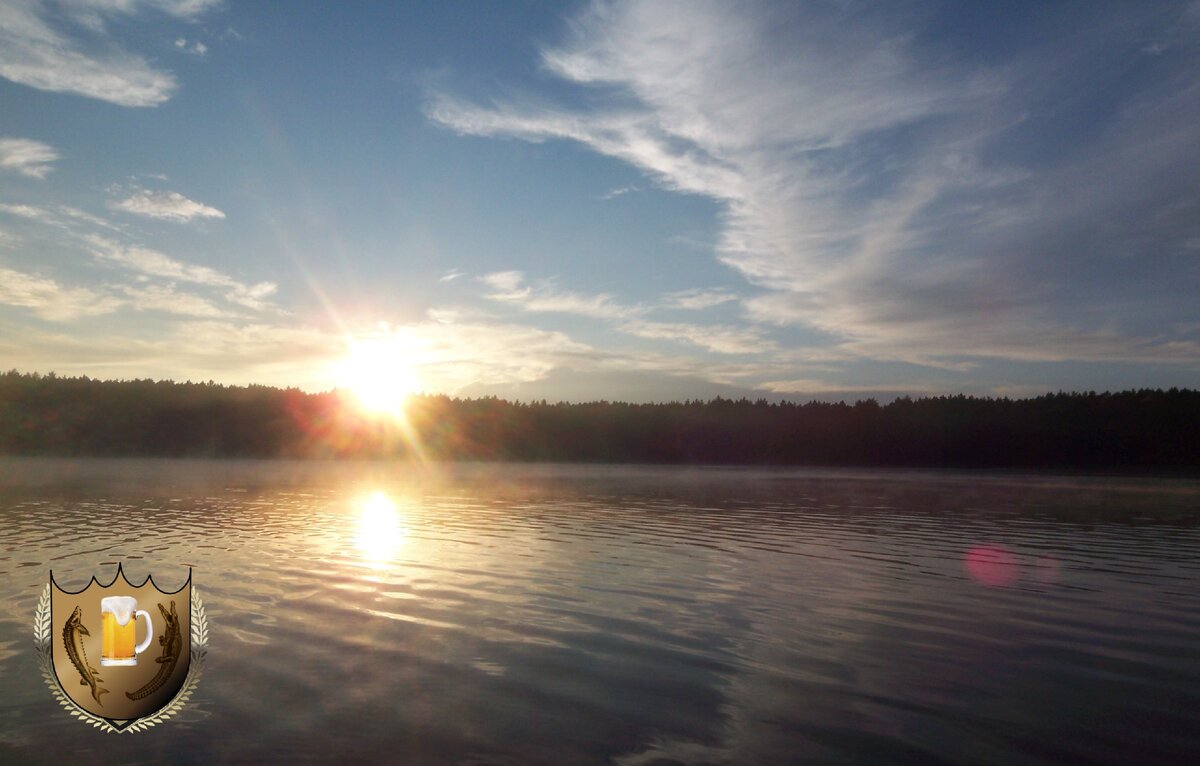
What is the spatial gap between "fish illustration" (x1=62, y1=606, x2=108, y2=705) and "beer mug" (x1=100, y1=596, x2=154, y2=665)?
17 centimetres

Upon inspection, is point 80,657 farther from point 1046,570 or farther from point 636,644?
point 1046,570

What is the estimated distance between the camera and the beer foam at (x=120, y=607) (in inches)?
290

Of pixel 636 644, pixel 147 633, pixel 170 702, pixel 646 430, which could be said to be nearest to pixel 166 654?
pixel 147 633

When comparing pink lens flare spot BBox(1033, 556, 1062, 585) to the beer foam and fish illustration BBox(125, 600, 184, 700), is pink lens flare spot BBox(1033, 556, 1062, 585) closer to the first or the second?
fish illustration BBox(125, 600, 184, 700)

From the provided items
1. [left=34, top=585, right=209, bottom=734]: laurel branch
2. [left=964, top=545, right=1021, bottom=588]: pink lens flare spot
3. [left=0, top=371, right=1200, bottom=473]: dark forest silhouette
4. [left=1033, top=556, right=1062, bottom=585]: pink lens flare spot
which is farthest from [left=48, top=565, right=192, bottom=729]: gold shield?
[left=0, top=371, right=1200, bottom=473]: dark forest silhouette

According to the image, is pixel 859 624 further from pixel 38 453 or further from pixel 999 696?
pixel 38 453

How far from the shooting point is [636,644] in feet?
42.4

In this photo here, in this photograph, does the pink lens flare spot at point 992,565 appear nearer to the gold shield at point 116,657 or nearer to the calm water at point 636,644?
the calm water at point 636,644

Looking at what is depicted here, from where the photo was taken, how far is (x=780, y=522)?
3431cm

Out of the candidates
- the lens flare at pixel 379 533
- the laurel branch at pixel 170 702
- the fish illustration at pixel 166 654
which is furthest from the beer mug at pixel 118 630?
the lens flare at pixel 379 533

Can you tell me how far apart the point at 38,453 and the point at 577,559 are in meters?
131

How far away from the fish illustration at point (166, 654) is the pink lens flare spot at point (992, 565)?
17799mm

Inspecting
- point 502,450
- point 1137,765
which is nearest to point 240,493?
point 1137,765

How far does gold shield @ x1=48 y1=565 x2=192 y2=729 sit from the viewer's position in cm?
761
